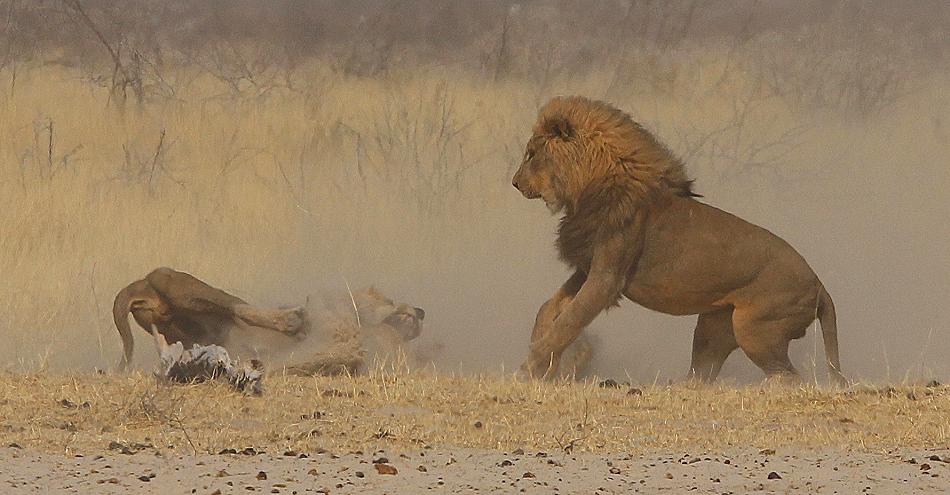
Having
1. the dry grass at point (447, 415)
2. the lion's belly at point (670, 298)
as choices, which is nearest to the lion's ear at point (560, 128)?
the lion's belly at point (670, 298)

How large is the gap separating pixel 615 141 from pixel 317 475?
5.15 meters

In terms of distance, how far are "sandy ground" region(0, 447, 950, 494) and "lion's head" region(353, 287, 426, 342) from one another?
15.7 feet

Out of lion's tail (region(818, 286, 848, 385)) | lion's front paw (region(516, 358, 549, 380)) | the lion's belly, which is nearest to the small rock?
lion's front paw (region(516, 358, 549, 380))

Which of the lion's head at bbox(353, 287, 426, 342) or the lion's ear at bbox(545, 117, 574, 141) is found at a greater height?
the lion's ear at bbox(545, 117, 574, 141)

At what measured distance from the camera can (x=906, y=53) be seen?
66.2 ft

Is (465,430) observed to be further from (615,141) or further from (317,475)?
(615,141)

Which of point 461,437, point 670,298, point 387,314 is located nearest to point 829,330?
point 670,298

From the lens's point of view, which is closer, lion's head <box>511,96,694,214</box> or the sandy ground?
the sandy ground

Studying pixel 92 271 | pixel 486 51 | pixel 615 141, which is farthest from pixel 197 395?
pixel 486 51

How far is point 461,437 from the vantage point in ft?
28.0

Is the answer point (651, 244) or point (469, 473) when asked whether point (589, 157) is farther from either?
point (469, 473)

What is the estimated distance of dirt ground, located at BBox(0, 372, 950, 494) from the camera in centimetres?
728

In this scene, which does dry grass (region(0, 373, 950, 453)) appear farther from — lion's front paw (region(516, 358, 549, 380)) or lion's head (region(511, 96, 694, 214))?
lion's head (region(511, 96, 694, 214))

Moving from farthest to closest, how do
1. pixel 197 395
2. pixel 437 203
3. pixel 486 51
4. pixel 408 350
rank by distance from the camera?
pixel 486 51 → pixel 437 203 → pixel 408 350 → pixel 197 395
